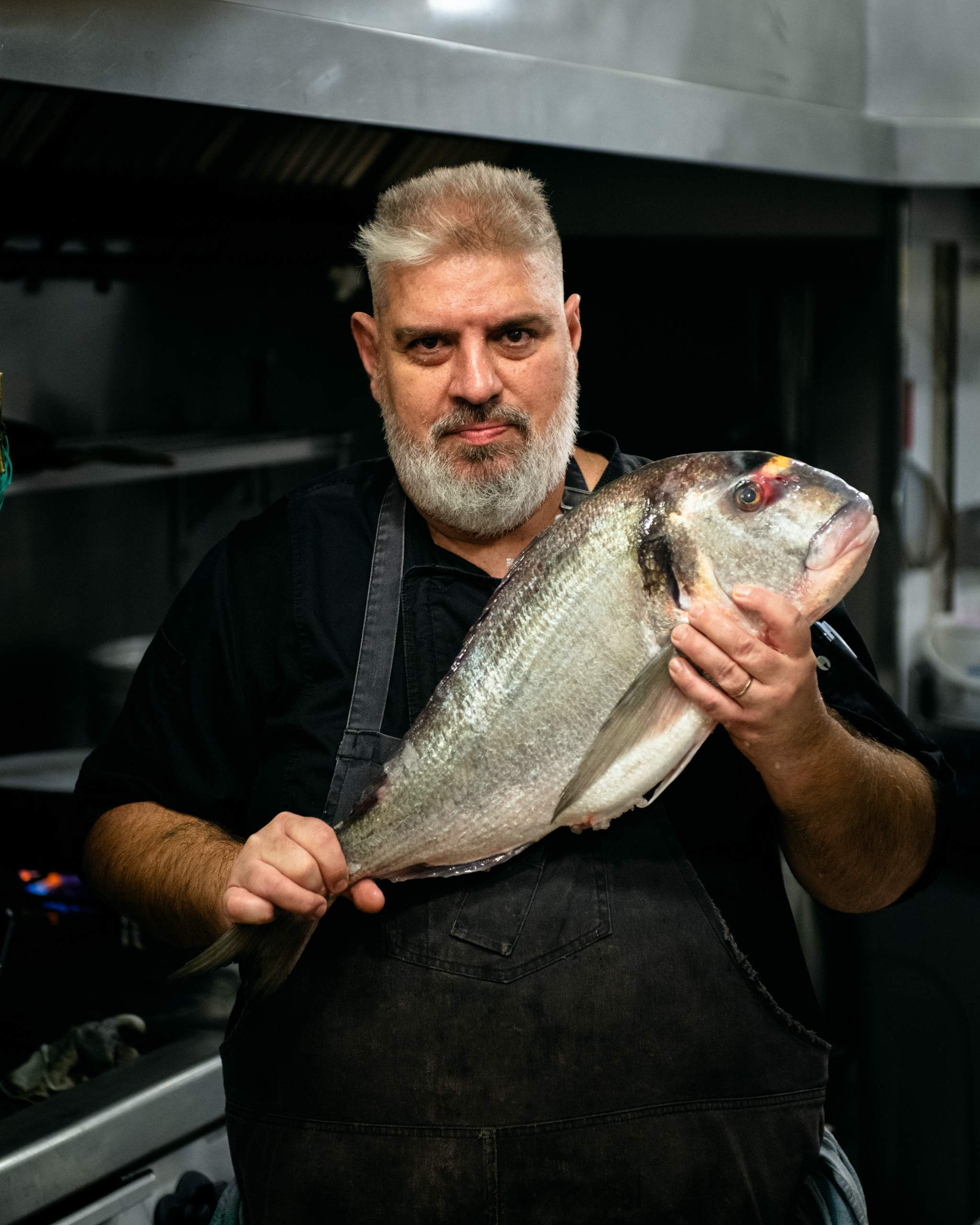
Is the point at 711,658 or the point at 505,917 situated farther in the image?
the point at 505,917

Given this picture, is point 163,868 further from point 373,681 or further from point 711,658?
point 711,658

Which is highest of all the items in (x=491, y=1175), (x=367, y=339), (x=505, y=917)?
(x=367, y=339)

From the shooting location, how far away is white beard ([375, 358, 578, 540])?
4.57ft

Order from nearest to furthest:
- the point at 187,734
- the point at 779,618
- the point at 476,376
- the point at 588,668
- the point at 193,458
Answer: the point at 779,618
the point at 588,668
the point at 476,376
the point at 187,734
the point at 193,458

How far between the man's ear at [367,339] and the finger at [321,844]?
0.53 meters

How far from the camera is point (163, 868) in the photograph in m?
1.40

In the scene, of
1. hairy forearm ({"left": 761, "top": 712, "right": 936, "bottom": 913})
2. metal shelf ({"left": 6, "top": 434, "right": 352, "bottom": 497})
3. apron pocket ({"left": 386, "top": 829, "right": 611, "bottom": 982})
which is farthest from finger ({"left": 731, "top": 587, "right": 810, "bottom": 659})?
metal shelf ({"left": 6, "top": 434, "right": 352, "bottom": 497})

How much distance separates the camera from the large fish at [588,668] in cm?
118

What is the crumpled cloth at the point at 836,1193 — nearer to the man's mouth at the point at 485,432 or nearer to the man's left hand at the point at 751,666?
the man's left hand at the point at 751,666

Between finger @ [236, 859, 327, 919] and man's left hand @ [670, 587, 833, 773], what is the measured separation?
39cm

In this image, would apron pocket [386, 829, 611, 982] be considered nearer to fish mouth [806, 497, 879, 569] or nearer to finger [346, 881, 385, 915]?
finger [346, 881, 385, 915]

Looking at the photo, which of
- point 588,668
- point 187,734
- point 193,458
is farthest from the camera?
point 193,458

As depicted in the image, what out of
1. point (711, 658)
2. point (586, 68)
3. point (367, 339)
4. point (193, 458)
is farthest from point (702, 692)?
point (193, 458)

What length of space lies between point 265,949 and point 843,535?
664 millimetres
